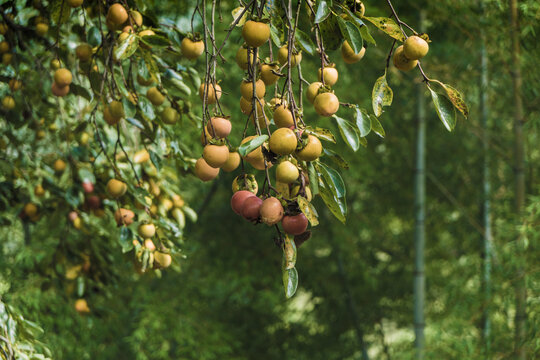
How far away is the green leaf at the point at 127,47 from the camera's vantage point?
77 centimetres

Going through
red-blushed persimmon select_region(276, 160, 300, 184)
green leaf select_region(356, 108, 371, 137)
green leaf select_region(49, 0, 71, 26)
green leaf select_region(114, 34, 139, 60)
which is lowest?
green leaf select_region(49, 0, 71, 26)

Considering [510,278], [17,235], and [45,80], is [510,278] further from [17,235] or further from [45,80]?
[17,235]

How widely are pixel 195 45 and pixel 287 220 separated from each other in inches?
14.4

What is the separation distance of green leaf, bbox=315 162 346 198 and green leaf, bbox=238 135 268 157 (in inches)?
2.9

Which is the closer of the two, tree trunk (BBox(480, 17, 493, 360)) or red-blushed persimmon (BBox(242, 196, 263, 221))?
red-blushed persimmon (BBox(242, 196, 263, 221))

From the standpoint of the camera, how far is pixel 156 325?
228 cm

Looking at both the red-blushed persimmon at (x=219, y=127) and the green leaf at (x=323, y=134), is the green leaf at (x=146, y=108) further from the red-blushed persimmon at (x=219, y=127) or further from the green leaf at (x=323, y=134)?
the green leaf at (x=323, y=134)

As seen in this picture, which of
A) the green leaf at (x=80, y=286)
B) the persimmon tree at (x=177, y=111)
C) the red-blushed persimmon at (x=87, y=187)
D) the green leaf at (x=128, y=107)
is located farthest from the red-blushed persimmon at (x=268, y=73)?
the green leaf at (x=80, y=286)

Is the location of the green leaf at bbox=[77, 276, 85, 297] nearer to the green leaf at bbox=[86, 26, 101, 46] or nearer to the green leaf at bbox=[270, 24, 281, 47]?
the green leaf at bbox=[86, 26, 101, 46]

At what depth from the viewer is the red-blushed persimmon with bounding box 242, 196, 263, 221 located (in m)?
0.59

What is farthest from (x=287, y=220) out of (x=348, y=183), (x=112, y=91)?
(x=348, y=183)

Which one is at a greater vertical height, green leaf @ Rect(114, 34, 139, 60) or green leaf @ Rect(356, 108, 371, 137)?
green leaf @ Rect(356, 108, 371, 137)

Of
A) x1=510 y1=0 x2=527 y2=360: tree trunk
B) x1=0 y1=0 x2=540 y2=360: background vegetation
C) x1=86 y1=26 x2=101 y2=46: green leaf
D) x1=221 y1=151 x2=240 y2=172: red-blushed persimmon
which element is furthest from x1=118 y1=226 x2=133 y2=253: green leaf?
x1=510 y1=0 x2=527 y2=360: tree trunk

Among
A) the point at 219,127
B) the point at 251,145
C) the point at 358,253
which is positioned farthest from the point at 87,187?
the point at 358,253
